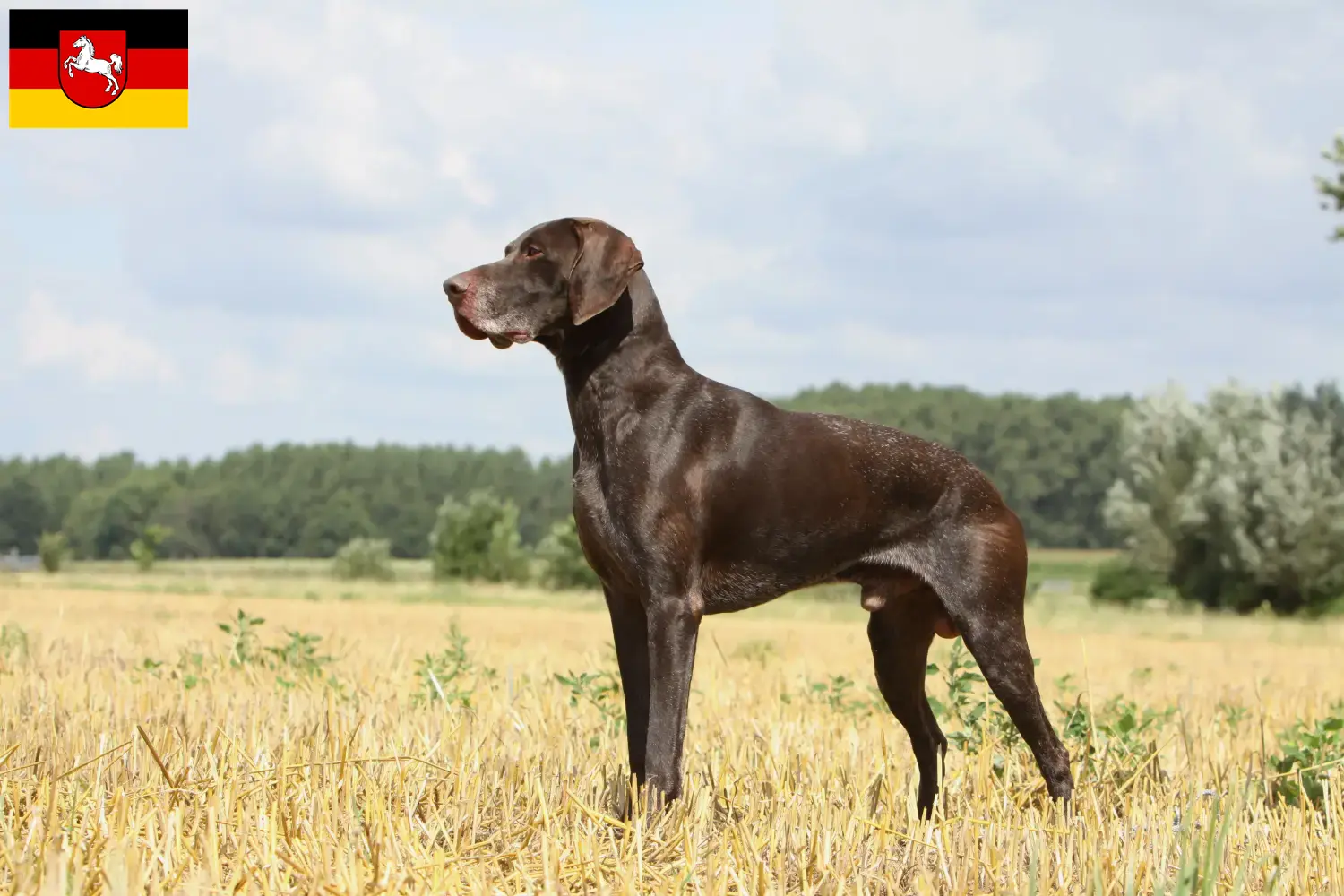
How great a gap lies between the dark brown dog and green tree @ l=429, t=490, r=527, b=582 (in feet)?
188

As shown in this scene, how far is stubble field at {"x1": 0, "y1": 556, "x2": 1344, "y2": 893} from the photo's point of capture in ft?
13.6

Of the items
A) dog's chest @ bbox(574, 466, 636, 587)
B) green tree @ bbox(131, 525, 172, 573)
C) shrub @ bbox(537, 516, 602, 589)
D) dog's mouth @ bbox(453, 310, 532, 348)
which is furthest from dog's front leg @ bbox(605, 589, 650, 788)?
green tree @ bbox(131, 525, 172, 573)

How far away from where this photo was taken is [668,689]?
5184 millimetres

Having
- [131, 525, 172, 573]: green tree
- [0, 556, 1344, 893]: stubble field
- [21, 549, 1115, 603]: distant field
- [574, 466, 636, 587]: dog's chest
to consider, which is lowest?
[21, 549, 1115, 603]: distant field

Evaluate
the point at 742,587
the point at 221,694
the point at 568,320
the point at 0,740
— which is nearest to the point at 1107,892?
the point at 742,587

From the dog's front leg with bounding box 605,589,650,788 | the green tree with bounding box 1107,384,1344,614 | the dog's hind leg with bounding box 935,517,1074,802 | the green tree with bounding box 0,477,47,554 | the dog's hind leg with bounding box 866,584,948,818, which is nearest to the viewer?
the dog's front leg with bounding box 605,589,650,788

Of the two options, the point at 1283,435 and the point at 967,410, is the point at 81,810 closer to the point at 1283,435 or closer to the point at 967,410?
the point at 1283,435

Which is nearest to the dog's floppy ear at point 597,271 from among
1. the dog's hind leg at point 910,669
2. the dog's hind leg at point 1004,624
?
the dog's hind leg at point 1004,624

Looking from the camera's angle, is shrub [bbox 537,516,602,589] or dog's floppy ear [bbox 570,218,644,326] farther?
shrub [bbox 537,516,602,589]

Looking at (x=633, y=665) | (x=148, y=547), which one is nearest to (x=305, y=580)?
(x=148, y=547)

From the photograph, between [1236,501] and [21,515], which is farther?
[21,515]

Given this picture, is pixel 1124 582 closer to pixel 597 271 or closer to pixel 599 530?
pixel 599 530

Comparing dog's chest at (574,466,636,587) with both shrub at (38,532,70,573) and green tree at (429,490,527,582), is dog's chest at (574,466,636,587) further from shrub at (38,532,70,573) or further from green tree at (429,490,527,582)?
shrub at (38,532,70,573)

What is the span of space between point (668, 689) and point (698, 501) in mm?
787
